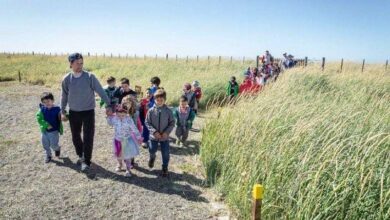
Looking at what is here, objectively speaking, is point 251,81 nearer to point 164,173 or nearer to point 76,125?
point 164,173

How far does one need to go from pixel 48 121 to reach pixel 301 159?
466cm

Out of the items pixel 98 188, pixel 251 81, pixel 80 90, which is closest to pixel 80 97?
pixel 80 90

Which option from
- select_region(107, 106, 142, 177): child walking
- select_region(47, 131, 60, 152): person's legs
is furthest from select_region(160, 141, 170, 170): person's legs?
select_region(47, 131, 60, 152): person's legs

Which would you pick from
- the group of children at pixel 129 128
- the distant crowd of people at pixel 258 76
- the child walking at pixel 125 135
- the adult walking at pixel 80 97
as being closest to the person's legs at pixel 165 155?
the group of children at pixel 129 128

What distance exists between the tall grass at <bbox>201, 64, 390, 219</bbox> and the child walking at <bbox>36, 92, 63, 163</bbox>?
109 inches

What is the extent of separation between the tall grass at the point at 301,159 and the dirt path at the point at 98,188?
18.2 inches

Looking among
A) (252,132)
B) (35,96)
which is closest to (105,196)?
(252,132)

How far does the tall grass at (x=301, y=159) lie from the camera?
A: 3482 mm

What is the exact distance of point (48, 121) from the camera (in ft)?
22.0

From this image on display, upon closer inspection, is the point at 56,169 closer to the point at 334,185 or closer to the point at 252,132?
the point at 252,132

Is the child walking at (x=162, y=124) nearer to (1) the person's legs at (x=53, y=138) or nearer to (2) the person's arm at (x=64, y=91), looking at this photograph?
(2) the person's arm at (x=64, y=91)

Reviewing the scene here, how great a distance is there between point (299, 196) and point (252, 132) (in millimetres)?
1792

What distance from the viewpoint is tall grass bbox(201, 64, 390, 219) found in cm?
348

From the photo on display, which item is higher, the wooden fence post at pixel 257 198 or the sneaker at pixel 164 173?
the wooden fence post at pixel 257 198
